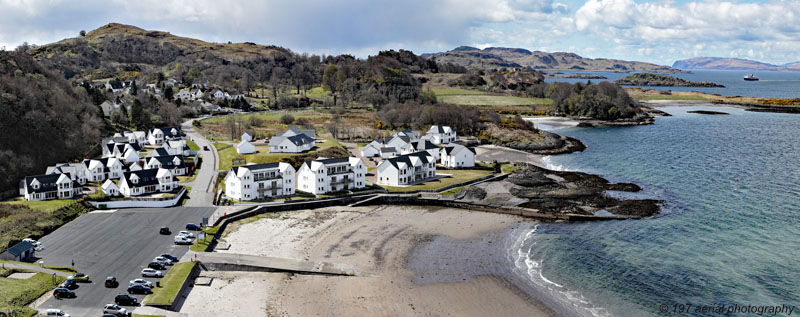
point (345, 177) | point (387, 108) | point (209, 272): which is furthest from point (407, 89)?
point (209, 272)

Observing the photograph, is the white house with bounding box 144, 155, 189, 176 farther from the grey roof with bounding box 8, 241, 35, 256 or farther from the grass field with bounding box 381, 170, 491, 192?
the grass field with bounding box 381, 170, 491, 192

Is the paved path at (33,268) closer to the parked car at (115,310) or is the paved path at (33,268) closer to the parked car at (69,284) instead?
the parked car at (69,284)

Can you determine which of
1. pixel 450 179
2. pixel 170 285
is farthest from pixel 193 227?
pixel 450 179

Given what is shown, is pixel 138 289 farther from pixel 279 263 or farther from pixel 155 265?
pixel 279 263

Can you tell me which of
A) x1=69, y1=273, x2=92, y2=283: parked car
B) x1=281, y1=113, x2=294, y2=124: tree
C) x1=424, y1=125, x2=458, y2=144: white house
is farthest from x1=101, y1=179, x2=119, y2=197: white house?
x1=281, y1=113, x2=294, y2=124: tree

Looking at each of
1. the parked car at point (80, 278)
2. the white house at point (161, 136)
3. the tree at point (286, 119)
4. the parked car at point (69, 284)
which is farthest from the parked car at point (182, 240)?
the tree at point (286, 119)

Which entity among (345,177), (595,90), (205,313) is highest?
(595,90)

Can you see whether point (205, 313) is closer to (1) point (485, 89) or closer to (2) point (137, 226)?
(2) point (137, 226)
